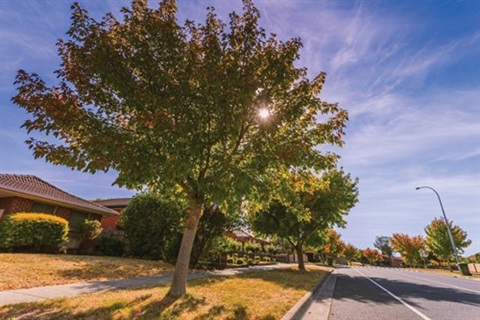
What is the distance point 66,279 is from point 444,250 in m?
56.0

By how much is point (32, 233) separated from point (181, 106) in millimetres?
13771

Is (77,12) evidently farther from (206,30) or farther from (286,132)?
(286,132)

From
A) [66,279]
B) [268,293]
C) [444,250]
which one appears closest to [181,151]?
[268,293]

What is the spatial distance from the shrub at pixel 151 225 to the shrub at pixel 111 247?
3.30 feet

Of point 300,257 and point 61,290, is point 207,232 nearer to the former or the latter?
point 61,290

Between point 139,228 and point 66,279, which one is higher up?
point 139,228

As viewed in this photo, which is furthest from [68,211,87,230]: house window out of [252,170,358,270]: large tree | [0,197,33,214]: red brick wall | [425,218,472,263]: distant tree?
[425,218,472,263]: distant tree

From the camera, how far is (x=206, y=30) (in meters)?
7.39

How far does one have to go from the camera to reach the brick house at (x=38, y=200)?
16.7m

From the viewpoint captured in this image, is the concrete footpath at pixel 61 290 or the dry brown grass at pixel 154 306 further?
the concrete footpath at pixel 61 290

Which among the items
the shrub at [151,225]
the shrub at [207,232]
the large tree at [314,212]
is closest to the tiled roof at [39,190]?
the shrub at [151,225]

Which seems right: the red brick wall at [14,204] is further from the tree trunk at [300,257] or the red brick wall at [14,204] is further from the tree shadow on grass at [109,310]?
the tree trunk at [300,257]

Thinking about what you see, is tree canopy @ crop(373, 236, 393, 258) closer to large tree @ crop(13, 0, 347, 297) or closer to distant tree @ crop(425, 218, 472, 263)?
distant tree @ crop(425, 218, 472, 263)

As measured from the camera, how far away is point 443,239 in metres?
45.9
